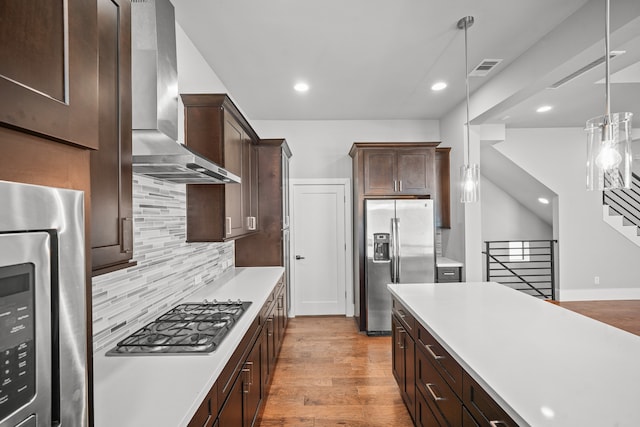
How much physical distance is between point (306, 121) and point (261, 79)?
1620 mm

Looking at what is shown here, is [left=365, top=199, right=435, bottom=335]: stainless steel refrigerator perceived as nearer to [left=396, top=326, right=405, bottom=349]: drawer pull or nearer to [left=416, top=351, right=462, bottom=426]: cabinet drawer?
[left=396, top=326, right=405, bottom=349]: drawer pull

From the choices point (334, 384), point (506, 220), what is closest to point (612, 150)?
point (334, 384)

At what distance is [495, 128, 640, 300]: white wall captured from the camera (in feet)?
18.7

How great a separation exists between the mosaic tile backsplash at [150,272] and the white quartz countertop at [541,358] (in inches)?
64.9

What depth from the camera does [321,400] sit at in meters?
2.83

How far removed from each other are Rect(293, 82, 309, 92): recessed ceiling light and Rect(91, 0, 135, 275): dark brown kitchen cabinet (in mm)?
2705

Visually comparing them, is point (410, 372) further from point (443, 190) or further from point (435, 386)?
point (443, 190)

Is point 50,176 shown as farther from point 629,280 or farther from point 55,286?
point 629,280

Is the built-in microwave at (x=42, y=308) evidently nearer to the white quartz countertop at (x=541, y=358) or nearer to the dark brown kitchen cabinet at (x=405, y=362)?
the white quartz countertop at (x=541, y=358)

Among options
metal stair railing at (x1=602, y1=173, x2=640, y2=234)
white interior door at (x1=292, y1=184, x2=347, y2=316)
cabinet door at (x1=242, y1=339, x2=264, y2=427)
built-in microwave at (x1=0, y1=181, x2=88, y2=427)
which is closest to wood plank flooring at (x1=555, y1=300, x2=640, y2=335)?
metal stair railing at (x1=602, y1=173, x2=640, y2=234)

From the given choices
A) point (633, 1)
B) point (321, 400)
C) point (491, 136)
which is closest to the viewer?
point (633, 1)

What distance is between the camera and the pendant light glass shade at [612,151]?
1397mm

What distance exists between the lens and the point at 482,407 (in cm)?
131

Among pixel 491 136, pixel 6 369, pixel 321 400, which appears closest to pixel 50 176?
pixel 6 369
